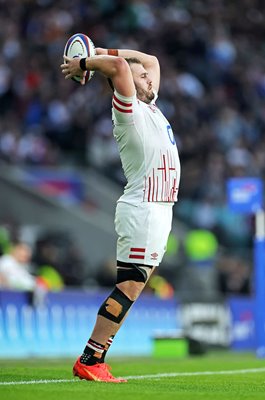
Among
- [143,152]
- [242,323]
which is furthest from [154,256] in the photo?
[242,323]

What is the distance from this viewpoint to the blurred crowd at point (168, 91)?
70.2 ft

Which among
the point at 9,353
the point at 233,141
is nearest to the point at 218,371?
the point at 9,353

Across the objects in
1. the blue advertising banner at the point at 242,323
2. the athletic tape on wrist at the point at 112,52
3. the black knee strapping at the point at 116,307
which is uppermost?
the athletic tape on wrist at the point at 112,52

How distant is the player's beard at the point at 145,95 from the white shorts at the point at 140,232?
90 cm

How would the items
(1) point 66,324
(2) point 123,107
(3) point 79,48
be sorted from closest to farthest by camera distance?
1. (2) point 123,107
2. (3) point 79,48
3. (1) point 66,324

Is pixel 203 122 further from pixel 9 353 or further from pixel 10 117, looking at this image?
pixel 9 353

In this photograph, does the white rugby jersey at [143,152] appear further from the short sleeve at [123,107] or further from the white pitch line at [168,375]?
the white pitch line at [168,375]

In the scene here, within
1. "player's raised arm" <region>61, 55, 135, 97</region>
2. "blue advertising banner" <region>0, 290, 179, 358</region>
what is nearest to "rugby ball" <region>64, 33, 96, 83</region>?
"player's raised arm" <region>61, 55, 135, 97</region>

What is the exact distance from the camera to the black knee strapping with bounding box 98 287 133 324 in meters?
8.12

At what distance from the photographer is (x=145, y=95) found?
864cm

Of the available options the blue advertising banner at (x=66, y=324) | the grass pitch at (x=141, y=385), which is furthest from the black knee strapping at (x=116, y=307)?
the blue advertising banner at (x=66, y=324)

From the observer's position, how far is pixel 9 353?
14188 mm

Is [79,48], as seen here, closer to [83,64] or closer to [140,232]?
[83,64]

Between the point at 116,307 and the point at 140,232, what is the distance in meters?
0.61
